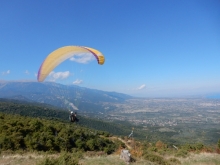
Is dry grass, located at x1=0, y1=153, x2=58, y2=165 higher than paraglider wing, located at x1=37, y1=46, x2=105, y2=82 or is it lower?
lower

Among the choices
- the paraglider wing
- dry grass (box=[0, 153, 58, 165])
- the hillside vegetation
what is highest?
the paraglider wing

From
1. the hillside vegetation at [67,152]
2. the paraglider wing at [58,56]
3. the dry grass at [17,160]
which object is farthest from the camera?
the paraglider wing at [58,56]

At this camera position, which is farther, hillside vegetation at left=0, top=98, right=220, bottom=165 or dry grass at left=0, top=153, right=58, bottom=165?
hillside vegetation at left=0, top=98, right=220, bottom=165

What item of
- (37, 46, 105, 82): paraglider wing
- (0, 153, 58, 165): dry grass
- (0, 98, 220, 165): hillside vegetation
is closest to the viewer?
(0, 153, 58, 165): dry grass

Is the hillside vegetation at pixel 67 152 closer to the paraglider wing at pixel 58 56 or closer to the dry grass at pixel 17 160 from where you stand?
the dry grass at pixel 17 160

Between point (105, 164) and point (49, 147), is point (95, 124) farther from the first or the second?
point (105, 164)

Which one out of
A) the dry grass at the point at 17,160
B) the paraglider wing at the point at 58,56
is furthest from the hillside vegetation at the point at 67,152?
the paraglider wing at the point at 58,56

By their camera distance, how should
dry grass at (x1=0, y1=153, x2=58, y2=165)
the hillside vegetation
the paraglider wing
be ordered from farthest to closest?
the paraglider wing < the hillside vegetation < dry grass at (x1=0, y1=153, x2=58, y2=165)

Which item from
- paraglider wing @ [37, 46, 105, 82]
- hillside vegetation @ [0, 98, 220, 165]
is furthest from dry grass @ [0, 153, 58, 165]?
paraglider wing @ [37, 46, 105, 82]

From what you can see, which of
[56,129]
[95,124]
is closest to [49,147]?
[56,129]

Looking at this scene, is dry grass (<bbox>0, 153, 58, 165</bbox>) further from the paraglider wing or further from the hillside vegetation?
the paraglider wing
